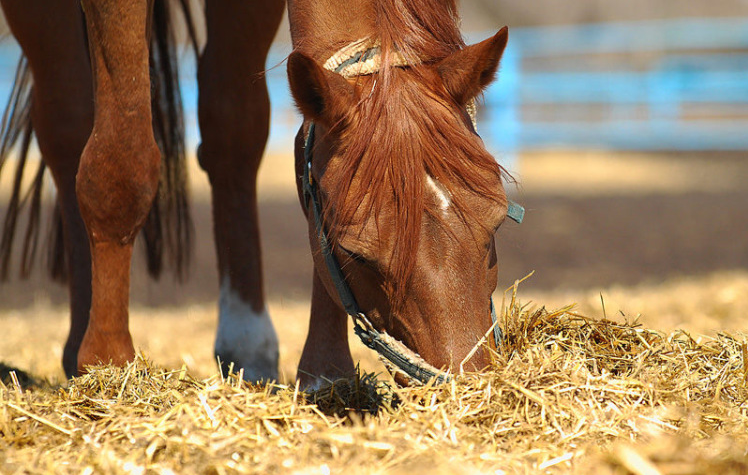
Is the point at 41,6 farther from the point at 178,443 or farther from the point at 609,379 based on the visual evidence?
the point at 609,379

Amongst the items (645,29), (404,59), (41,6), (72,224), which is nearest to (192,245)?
(72,224)

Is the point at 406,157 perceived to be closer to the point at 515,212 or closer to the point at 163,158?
the point at 515,212

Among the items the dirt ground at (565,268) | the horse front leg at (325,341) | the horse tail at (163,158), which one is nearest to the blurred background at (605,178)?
the dirt ground at (565,268)

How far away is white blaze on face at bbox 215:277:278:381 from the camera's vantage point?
3.06m

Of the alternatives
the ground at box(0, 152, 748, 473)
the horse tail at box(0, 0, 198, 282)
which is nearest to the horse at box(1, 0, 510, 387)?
the ground at box(0, 152, 748, 473)

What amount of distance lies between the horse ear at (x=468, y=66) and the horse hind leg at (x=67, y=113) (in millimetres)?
1542

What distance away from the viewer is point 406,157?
1748 mm

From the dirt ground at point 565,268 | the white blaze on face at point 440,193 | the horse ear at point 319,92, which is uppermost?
the horse ear at point 319,92

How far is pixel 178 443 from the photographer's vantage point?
60.9 inches

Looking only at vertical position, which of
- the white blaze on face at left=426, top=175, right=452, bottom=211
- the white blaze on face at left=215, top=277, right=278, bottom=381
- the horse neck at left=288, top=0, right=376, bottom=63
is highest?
the horse neck at left=288, top=0, right=376, bottom=63

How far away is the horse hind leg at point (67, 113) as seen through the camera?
9.16ft

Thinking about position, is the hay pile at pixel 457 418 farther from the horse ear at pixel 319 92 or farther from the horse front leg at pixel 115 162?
the horse ear at pixel 319 92

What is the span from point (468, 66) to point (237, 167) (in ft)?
4.97

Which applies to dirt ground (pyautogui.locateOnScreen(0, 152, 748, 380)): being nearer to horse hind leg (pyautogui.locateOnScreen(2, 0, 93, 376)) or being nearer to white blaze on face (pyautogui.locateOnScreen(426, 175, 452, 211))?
white blaze on face (pyautogui.locateOnScreen(426, 175, 452, 211))
